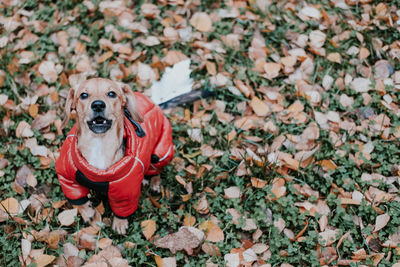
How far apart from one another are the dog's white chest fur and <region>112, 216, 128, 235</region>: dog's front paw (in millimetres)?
559

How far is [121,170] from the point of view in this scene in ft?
9.17

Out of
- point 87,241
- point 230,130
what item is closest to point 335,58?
point 230,130

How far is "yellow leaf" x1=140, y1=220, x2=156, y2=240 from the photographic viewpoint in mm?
3180

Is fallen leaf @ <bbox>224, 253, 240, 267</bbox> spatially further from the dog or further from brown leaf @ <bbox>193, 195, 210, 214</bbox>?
the dog

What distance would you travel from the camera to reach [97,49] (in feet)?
14.1

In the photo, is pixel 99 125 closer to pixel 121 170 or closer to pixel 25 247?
pixel 121 170

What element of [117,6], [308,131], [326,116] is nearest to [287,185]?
[308,131]

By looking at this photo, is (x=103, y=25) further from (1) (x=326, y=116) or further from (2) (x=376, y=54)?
(2) (x=376, y=54)

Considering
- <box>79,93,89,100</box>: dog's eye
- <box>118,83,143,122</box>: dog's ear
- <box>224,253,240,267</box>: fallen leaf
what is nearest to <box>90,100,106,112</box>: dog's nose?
<box>79,93,89,100</box>: dog's eye

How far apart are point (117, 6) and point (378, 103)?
2961 mm

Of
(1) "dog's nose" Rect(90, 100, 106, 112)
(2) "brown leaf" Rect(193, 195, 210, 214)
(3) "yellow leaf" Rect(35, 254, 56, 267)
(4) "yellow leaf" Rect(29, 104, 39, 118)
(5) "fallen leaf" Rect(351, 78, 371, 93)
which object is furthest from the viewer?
(5) "fallen leaf" Rect(351, 78, 371, 93)

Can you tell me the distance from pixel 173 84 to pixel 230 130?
2.49 ft

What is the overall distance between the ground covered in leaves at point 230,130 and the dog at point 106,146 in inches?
16.6

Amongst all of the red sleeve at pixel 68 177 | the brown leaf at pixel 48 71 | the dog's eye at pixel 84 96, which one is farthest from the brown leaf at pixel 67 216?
the brown leaf at pixel 48 71
